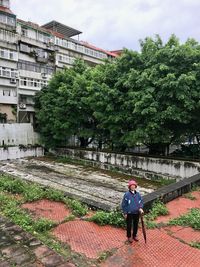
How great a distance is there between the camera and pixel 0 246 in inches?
184

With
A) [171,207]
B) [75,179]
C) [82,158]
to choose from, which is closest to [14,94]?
[82,158]

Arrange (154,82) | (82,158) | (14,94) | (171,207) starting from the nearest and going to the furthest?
(171,207), (154,82), (82,158), (14,94)

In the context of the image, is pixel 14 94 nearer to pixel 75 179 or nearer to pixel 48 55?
pixel 48 55

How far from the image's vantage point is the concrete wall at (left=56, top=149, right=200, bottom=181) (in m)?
14.7

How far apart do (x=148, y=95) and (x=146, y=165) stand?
4797 millimetres

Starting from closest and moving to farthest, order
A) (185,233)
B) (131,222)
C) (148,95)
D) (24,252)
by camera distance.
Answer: (24,252), (131,222), (185,233), (148,95)

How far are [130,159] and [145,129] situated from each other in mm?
3703

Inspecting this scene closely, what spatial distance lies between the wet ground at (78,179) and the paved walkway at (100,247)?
474 cm

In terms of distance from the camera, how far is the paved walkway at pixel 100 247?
4.28 meters

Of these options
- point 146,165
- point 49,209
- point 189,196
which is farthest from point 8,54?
point 189,196

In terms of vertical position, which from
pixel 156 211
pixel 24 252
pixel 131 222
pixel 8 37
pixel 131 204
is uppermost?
pixel 8 37

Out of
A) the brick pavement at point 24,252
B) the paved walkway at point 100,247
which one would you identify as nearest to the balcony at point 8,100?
the paved walkway at point 100,247

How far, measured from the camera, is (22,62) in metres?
29.5

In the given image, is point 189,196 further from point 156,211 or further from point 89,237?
point 89,237
